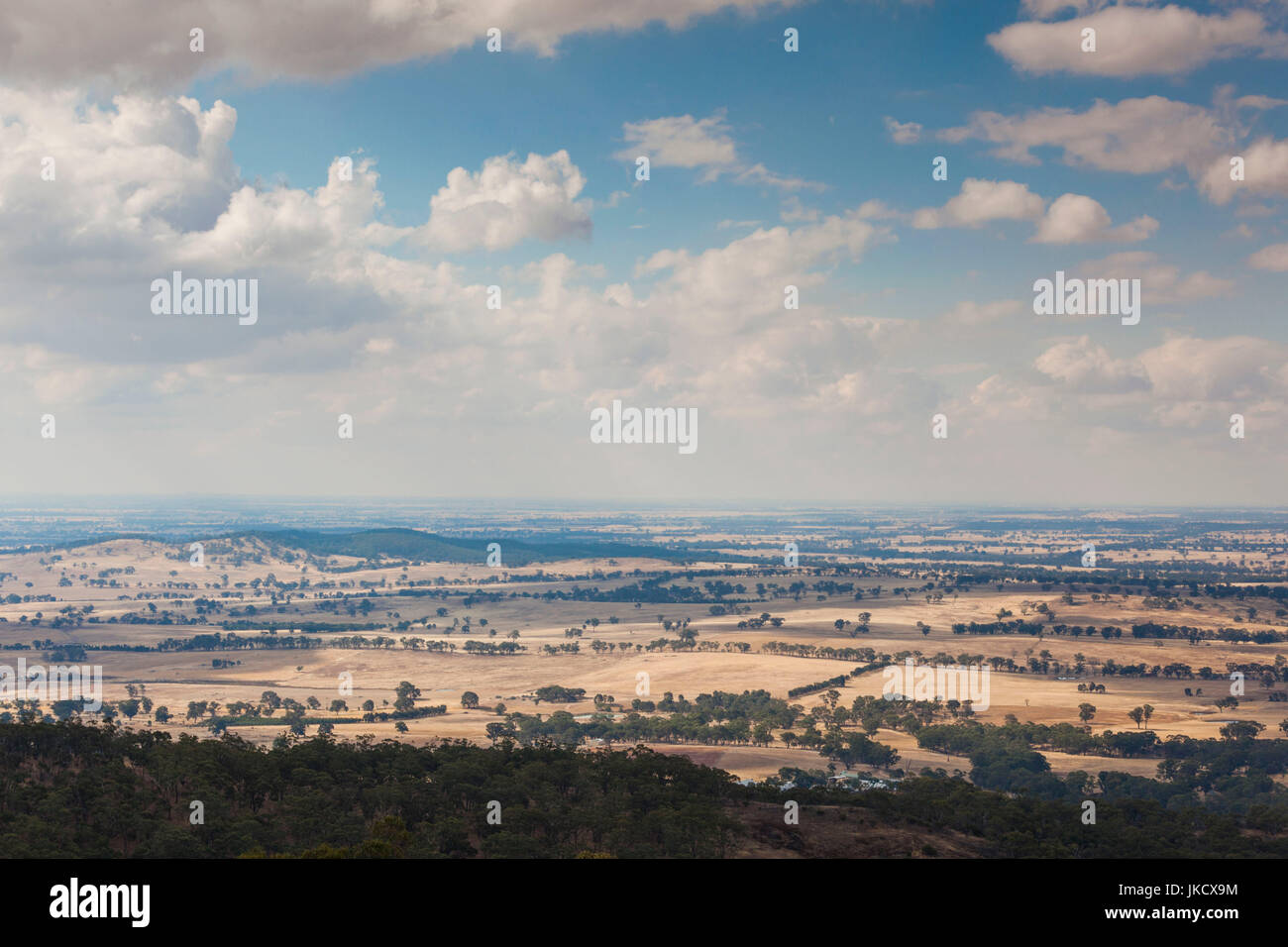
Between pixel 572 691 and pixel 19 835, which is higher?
pixel 19 835
